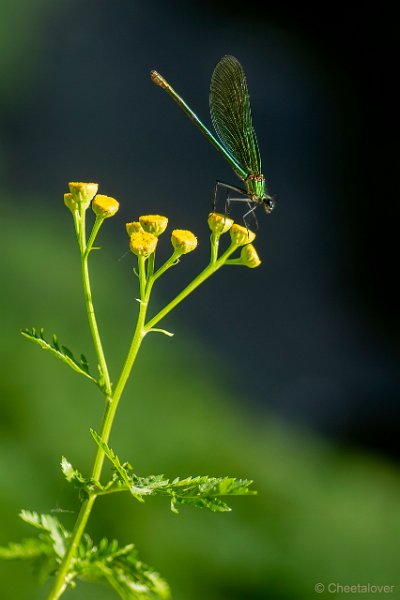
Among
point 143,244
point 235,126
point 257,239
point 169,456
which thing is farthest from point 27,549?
point 257,239

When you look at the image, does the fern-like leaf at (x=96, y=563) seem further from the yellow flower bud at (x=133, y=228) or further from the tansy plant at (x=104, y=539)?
the yellow flower bud at (x=133, y=228)

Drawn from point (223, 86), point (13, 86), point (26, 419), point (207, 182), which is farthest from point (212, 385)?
point (223, 86)

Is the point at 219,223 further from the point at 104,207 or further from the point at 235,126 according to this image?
the point at 235,126

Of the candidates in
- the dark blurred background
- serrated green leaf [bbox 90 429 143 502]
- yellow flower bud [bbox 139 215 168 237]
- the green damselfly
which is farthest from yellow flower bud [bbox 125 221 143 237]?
the dark blurred background

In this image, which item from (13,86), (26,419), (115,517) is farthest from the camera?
(13,86)

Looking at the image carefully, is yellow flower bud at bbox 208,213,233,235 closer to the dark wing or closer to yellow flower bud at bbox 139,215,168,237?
yellow flower bud at bbox 139,215,168,237

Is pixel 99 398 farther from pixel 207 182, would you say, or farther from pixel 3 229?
pixel 207 182

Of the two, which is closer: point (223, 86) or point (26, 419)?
point (223, 86)
